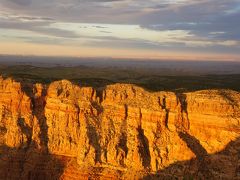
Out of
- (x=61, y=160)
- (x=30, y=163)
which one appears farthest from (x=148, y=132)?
(x=30, y=163)

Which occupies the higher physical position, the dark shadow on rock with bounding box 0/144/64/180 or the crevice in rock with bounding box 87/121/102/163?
the crevice in rock with bounding box 87/121/102/163

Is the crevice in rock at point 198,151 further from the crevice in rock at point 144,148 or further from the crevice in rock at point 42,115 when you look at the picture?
the crevice in rock at point 42,115

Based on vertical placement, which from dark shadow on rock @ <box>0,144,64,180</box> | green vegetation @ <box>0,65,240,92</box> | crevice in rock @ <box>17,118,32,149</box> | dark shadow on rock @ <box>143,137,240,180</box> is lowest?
dark shadow on rock @ <box>0,144,64,180</box>

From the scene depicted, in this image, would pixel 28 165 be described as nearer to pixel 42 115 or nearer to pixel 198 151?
pixel 42 115

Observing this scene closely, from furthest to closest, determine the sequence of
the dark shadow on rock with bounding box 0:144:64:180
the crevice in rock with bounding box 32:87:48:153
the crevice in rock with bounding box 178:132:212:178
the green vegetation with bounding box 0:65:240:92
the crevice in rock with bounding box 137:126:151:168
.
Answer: the green vegetation with bounding box 0:65:240:92
the crevice in rock with bounding box 32:87:48:153
the dark shadow on rock with bounding box 0:144:64:180
the crevice in rock with bounding box 137:126:151:168
the crevice in rock with bounding box 178:132:212:178

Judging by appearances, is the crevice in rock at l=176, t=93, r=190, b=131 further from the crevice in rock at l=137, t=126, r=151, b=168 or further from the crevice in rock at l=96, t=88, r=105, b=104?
the crevice in rock at l=96, t=88, r=105, b=104

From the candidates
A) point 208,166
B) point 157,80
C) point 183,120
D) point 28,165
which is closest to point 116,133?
point 183,120

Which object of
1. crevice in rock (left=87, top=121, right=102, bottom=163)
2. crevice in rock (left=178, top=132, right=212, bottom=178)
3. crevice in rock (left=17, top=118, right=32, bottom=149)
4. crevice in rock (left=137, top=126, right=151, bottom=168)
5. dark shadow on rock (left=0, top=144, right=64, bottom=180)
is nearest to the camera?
crevice in rock (left=178, top=132, right=212, bottom=178)

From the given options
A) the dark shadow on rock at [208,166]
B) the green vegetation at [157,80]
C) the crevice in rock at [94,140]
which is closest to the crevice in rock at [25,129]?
the green vegetation at [157,80]

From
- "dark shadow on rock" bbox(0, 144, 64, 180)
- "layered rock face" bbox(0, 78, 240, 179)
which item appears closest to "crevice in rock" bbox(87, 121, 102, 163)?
"layered rock face" bbox(0, 78, 240, 179)

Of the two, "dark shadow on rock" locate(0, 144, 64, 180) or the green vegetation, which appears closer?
"dark shadow on rock" locate(0, 144, 64, 180)
